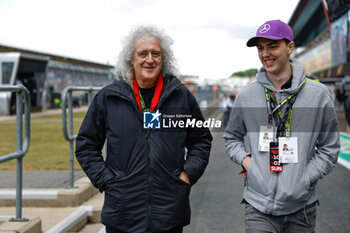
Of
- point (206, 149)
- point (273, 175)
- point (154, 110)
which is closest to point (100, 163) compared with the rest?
point (154, 110)

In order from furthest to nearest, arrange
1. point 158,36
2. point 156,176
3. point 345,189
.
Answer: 1. point 345,189
2. point 158,36
3. point 156,176

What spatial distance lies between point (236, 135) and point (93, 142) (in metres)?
0.92

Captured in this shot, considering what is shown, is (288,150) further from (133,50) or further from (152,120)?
(133,50)

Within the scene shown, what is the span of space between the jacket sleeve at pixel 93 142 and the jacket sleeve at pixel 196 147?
0.48 meters

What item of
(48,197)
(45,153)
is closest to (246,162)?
(48,197)

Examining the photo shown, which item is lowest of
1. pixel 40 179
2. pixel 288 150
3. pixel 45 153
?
pixel 45 153

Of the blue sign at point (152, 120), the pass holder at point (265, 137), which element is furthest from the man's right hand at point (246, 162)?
the blue sign at point (152, 120)

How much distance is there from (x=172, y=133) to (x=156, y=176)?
10.2 inches

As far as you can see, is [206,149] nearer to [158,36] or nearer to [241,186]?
[158,36]

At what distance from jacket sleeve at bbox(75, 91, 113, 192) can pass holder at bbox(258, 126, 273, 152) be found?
889 mm

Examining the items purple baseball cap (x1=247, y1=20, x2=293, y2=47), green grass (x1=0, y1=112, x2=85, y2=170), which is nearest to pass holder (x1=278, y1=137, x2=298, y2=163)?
purple baseball cap (x1=247, y1=20, x2=293, y2=47)

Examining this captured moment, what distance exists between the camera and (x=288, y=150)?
2.59 m

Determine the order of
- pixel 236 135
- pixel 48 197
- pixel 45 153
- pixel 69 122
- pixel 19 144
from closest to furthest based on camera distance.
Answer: pixel 236 135
pixel 19 144
pixel 48 197
pixel 69 122
pixel 45 153

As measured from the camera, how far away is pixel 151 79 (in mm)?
2641
